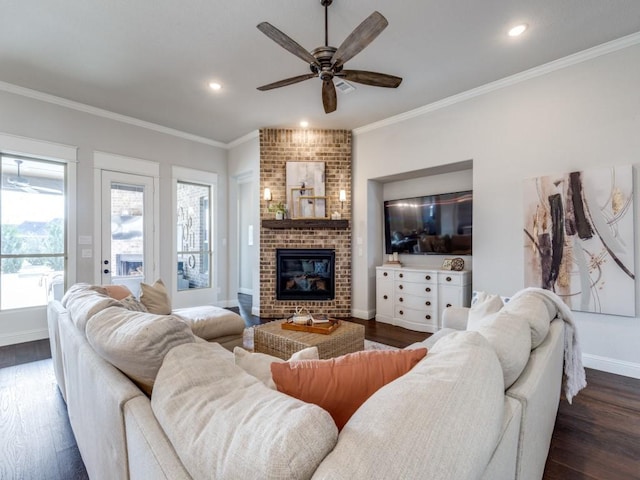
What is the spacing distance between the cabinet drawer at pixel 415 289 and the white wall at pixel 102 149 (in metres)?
3.05

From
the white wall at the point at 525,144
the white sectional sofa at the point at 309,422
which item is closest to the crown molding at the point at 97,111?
the white wall at the point at 525,144

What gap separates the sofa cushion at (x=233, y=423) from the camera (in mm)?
548

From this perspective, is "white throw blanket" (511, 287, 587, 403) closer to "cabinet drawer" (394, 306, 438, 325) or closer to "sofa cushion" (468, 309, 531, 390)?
"sofa cushion" (468, 309, 531, 390)

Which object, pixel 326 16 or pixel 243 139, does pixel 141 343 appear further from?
pixel 243 139

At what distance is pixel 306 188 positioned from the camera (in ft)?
15.3

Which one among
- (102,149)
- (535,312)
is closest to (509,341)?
(535,312)

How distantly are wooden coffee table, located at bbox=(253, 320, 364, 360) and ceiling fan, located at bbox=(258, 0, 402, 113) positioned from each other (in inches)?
81.0

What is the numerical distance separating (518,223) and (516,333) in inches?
98.6

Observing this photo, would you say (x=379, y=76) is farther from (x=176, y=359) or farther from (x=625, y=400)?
(x=625, y=400)

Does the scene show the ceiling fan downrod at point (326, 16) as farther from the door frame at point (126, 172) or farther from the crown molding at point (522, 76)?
the door frame at point (126, 172)

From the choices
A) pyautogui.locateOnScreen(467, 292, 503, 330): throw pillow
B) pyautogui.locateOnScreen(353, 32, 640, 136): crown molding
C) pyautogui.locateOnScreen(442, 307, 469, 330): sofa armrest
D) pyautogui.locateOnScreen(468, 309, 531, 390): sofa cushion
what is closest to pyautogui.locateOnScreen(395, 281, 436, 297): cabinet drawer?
pyautogui.locateOnScreen(442, 307, 469, 330): sofa armrest

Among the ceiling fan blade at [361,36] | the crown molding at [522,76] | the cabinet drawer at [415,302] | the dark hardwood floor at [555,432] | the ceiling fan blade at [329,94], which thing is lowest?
the dark hardwood floor at [555,432]

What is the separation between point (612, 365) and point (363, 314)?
273cm

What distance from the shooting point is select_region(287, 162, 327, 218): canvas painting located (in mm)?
4680
